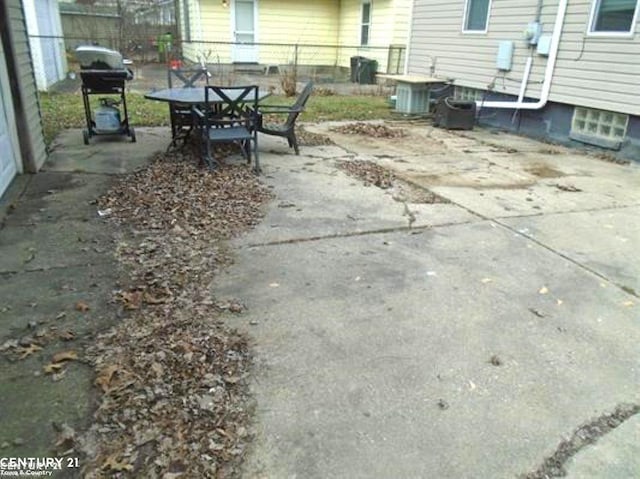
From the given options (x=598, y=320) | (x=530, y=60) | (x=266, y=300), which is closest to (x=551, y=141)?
(x=530, y=60)

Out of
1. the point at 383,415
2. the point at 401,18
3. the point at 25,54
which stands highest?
the point at 401,18

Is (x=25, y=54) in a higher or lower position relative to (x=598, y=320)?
higher

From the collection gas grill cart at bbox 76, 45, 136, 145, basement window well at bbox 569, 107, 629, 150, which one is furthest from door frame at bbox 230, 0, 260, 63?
basement window well at bbox 569, 107, 629, 150

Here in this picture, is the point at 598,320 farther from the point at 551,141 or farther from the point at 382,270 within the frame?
the point at 551,141

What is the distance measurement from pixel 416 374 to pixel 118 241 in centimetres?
245

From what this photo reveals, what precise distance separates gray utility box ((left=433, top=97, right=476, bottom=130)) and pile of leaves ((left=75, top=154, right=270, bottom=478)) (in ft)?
19.7

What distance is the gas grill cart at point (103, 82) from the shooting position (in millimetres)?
6348

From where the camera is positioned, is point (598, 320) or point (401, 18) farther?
point (401, 18)

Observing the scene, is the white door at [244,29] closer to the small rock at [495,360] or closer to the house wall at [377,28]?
the house wall at [377,28]

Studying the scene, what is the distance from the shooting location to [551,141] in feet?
26.7

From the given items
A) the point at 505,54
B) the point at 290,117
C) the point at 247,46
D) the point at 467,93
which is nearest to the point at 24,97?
the point at 290,117

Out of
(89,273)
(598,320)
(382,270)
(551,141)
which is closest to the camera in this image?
(598,320)

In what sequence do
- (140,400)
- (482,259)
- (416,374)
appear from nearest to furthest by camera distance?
1. (140,400)
2. (416,374)
3. (482,259)

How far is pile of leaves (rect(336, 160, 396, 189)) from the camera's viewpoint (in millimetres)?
5426
